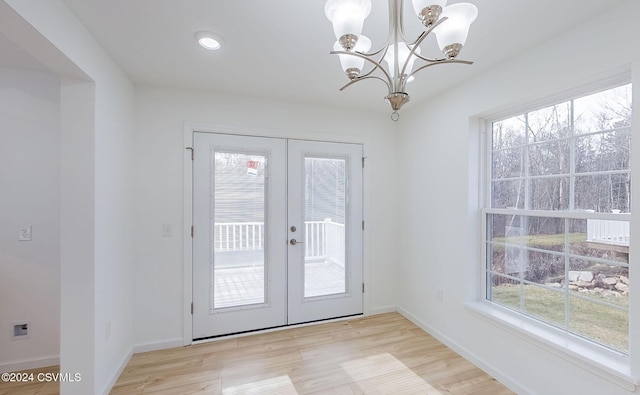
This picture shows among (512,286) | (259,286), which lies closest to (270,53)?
(259,286)

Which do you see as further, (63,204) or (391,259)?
(391,259)

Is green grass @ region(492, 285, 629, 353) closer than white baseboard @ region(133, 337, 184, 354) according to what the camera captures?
Yes

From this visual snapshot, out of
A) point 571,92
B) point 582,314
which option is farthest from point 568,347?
point 571,92

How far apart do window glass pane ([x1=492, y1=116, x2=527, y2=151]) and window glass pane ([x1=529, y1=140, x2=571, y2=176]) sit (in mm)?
141

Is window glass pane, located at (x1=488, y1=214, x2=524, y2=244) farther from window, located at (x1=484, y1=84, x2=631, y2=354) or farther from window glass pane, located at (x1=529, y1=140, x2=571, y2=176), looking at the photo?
window glass pane, located at (x1=529, y1=140, x2=571, y2=176)

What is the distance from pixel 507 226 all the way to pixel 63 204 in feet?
10.6

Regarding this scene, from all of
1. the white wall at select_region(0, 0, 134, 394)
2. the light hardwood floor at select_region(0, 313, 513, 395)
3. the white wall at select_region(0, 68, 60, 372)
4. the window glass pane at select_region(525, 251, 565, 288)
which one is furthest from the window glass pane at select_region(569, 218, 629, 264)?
the white wall at select_region(0, 68, 60, 372)

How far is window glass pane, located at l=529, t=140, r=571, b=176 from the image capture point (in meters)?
1.88

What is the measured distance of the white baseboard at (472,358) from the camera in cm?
200

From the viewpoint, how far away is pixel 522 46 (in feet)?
6.26

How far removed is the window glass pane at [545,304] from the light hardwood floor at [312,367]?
24.0 inches

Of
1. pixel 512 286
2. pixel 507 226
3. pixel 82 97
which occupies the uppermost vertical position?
pixel 82 97

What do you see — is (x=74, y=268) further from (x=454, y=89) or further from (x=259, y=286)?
(x=454, y=89)

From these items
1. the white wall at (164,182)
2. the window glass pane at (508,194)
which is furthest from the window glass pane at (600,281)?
the white wall at (164,182)
